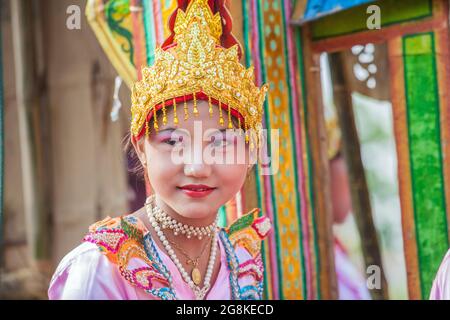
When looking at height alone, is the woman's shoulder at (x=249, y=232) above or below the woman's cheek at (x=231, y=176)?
below

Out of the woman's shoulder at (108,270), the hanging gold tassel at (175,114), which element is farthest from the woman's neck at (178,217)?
the hanging gold tassel at (175,114)

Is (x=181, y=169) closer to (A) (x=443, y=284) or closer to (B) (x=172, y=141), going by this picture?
(B) (x=172, y=141)

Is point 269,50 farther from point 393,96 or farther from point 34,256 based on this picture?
point 34,256

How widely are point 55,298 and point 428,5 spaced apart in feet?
5.50

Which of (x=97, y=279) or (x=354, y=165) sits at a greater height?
(x=354, y=165)

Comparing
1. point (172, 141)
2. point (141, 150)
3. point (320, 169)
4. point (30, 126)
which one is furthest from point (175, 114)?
point (30, 126)

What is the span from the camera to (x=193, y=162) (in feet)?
6.73

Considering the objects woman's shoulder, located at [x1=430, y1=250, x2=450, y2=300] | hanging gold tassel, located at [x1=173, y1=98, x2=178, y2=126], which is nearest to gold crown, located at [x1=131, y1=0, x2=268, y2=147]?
hanging gold tassel, located at [x1=173, y1=98, x2=178, y2=126]

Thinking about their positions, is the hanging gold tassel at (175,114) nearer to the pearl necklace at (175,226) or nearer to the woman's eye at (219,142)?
the woman's eye at (219,142)

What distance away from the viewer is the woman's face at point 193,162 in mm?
2066

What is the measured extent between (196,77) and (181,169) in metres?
0.23

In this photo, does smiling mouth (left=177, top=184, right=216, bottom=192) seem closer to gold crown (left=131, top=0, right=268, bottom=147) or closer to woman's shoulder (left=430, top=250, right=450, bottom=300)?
gold crown (left=131, top=0, right=268, bottom=147)
